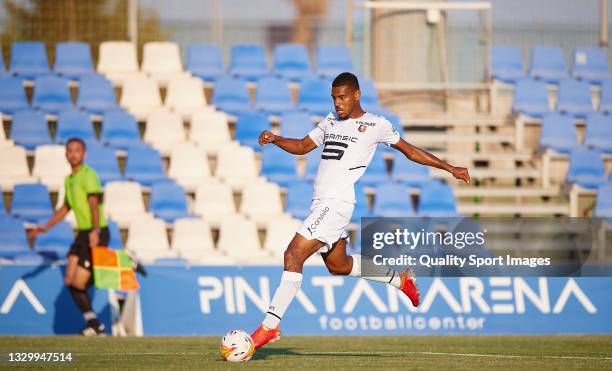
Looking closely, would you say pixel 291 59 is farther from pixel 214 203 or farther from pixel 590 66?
pixel 590 66

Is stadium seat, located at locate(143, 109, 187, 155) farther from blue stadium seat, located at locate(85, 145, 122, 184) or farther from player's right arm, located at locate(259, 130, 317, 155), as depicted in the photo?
player's right arm, located at locate(259, 130, 317, 155)

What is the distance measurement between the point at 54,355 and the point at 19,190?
7391mm

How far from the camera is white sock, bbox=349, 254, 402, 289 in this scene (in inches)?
407

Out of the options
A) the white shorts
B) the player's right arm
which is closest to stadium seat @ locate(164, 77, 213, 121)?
the player's right arm

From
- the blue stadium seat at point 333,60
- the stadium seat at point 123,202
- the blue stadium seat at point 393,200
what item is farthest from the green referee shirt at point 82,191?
the blue stadium seat at point 333,60

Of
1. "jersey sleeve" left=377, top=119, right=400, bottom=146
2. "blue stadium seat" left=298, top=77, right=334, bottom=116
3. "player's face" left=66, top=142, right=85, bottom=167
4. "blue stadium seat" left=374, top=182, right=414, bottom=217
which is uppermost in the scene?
"jersey sleeve" left=377, top=119, right=400, bottom=146

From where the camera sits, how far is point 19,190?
17656 millimetres

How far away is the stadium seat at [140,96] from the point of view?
783 inches

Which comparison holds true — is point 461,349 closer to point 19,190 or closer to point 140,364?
point 140,364

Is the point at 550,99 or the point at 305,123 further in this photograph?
the point at 550,99

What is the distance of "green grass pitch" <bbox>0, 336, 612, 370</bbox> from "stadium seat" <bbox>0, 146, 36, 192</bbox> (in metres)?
4.97

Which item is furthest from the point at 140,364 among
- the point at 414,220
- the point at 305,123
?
the point at 305,123

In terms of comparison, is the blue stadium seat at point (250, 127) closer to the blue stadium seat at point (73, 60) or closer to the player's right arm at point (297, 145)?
the blue stadium seat at point (73, 60)

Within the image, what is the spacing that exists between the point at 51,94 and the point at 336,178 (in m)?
11.0
